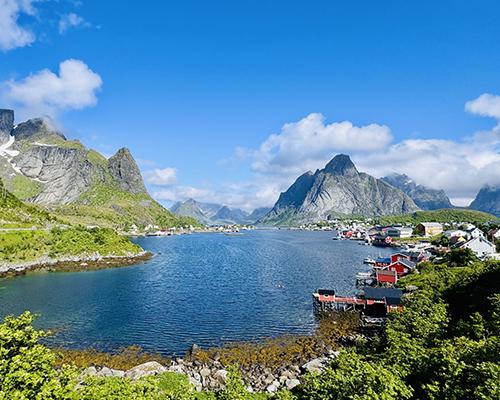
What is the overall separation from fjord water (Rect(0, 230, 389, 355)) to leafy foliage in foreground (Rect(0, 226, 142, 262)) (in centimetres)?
1904

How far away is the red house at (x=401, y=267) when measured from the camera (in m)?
91.0

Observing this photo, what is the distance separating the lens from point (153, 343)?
46.2 metres

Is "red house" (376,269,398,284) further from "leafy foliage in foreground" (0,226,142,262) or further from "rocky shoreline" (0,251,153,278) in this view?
"leafy foliage in foreground" (0,226,142,262)

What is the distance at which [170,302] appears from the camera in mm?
68062

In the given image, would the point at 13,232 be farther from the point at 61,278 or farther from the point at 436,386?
the point at 436,386

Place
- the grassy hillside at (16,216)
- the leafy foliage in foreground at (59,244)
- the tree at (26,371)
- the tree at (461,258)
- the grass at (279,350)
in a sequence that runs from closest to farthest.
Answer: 1. the tree at (26,371)
2. the grass at (279,350)
3. the tree at (461,258)
4. the leafy foliage in foreground at (59,244)
5. the grassy hillside at (16,216)

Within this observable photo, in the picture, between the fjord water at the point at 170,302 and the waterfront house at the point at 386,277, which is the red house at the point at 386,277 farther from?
the fjord water at the point at 170,302

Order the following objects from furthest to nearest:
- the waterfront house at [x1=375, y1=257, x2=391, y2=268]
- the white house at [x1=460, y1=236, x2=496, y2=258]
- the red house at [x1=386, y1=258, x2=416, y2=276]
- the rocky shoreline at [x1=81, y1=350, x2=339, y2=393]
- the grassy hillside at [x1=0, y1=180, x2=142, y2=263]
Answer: the white house at [x1=460, y1=236, x2=496, y2=258], the grassy hillside at [x1=0, y1=180, x2=142, y2=263], the waterfront house at [x1=375, y1=257, x2=391, y2=268], the red house at [x1=386, y1=258, x2=416, y2=276], the rocky shoreline at [x1=81, y1=350, x2=339, y2=393]

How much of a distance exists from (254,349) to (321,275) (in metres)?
58.0

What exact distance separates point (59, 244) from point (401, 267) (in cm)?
11313

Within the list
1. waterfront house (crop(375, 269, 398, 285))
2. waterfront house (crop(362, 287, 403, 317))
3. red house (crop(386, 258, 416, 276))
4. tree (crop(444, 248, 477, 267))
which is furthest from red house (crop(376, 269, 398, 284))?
waterfront house (crop(362, 287, 403, 317))

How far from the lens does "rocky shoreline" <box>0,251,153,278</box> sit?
92812 millimetres

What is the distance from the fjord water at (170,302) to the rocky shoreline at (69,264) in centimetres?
677

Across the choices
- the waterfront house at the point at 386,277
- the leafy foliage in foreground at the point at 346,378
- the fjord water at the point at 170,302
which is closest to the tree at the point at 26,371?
the leafy foliage in foreground at the point at 346,378
